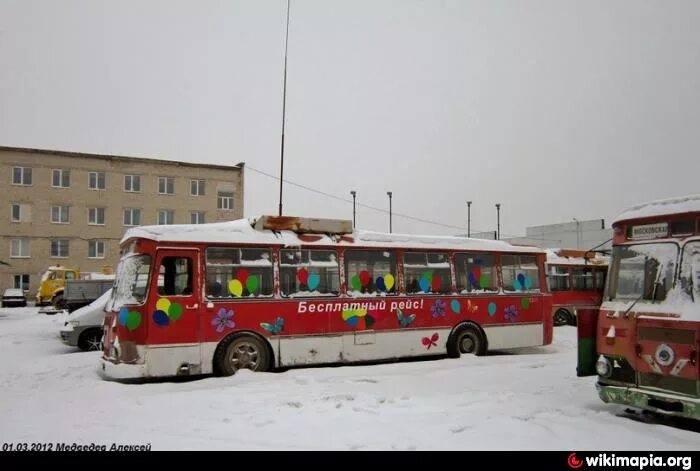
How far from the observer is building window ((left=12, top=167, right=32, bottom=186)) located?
1900 inches

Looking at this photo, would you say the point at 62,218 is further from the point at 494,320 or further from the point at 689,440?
the point at 689,440

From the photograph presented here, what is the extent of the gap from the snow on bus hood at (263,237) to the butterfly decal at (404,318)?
4.86 ft

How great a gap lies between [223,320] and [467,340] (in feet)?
19.2

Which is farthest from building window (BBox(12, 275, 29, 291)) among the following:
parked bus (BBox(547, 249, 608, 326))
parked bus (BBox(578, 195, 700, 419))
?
parked bus (BBox(578, 195, 700, 419))

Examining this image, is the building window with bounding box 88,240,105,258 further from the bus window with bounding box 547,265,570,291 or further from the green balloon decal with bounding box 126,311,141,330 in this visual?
the green balloon decal with bounding box 126,311,141,330

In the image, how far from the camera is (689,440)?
6363mm

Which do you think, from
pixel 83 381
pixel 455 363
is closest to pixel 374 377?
pixel 455 363

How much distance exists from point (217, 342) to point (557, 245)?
57.5 metres

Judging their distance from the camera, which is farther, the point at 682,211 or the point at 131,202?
the point at 131,202

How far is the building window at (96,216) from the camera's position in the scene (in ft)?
165

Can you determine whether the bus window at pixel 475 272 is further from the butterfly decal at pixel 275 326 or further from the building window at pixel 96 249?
the building window at pixel 96 249

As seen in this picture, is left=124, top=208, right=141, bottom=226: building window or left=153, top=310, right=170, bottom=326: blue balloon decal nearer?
left=153, top=310, right=170, bottom=326: blue balloon decal

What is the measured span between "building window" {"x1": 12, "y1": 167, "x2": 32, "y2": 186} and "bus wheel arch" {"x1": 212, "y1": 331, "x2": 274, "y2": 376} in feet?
148
